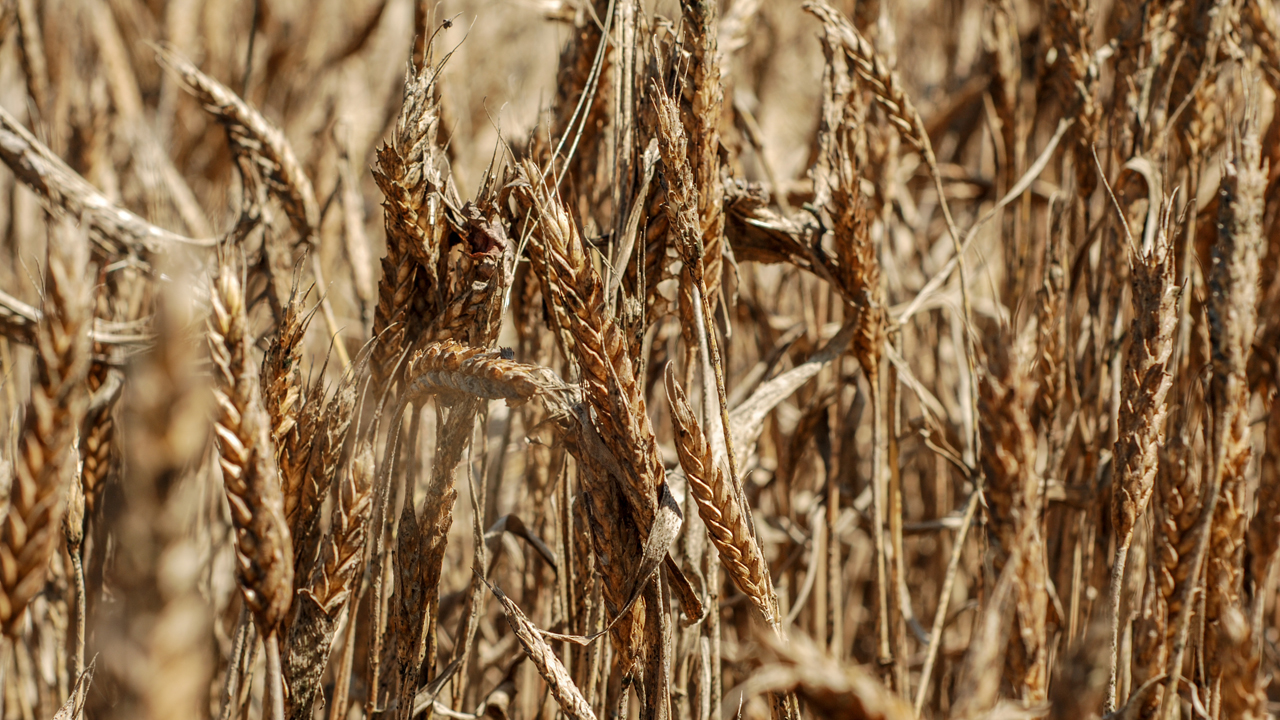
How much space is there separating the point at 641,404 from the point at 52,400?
480 millimetres

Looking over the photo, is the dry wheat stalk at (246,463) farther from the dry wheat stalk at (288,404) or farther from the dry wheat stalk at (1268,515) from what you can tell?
the dry wheat stalk at (1268,515)

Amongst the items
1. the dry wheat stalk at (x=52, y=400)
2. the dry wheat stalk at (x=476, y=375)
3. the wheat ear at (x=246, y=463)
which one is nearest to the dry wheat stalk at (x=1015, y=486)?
the dry wheat stalk at (x=476, y=375)

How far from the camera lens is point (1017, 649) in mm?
766

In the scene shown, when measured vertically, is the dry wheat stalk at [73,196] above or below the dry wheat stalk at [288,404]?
above

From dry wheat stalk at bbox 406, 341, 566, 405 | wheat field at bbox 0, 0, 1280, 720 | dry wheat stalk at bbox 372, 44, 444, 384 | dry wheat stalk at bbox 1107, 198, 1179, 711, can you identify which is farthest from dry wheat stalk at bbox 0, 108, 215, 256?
dry wheat stalk at bbox 1107, 198, 1179, 711

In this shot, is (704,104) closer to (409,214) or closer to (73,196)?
(409,214)

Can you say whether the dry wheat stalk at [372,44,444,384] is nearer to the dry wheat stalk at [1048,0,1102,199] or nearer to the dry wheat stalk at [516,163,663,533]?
the dry wheat stalk at [516,163,663,533]

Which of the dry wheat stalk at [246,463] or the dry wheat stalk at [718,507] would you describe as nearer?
the dry wheat stalk at [246,463]

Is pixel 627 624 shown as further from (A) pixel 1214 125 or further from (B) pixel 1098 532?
(A) pixel 1214 125

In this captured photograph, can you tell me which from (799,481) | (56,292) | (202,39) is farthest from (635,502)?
(202,39)

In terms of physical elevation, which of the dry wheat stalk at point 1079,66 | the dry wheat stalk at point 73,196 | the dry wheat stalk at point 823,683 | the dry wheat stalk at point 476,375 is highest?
the dry wheat stalk at point 1079,66

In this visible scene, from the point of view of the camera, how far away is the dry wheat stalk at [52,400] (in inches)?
21.1

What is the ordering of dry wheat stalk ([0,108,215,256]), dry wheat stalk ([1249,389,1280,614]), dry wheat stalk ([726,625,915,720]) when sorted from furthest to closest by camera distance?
dry wheat stalk ([0,108,215,256])
dry wheat stalk ([1249,389,1280,614])
dry wheat stalk ([726,625,915,720])

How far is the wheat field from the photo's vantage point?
60cm
